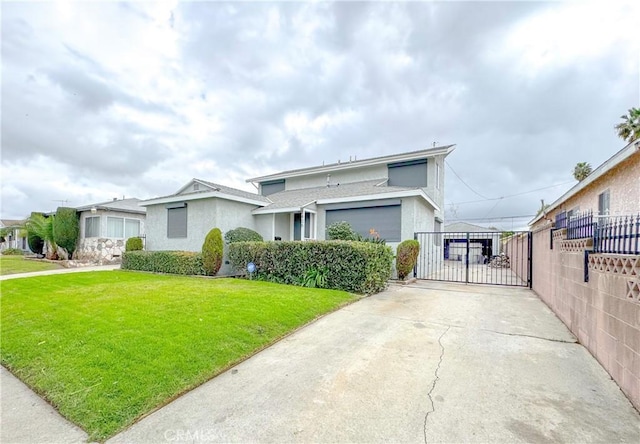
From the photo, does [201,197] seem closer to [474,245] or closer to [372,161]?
[372,161]

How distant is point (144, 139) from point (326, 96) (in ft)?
45.0

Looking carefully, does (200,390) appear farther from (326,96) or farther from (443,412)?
(326,96)

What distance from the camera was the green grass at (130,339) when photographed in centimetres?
310

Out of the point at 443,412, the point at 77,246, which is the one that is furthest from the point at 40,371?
the point at 77,246

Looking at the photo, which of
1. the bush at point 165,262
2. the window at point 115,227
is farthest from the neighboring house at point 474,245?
the window at point 115,227

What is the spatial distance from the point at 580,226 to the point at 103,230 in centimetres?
2412

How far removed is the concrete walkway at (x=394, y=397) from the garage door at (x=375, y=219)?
7509 millimetres

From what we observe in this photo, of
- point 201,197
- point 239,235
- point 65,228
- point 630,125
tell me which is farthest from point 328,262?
point 630,125

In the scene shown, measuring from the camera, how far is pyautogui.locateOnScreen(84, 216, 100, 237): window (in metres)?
19.1

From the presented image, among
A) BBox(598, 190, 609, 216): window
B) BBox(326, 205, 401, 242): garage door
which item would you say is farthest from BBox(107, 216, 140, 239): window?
BBox(598, 190, 609, 216): window

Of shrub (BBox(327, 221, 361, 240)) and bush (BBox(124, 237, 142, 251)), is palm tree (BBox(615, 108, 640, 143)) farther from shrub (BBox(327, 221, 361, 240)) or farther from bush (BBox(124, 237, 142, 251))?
bush (BBox(124, 237, 142, 251))

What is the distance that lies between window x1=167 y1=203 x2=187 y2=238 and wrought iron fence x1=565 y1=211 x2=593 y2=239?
15.2m

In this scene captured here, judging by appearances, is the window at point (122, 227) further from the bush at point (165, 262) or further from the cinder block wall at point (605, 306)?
the cinder block wall at point (605, 306)

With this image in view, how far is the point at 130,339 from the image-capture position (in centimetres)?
434
